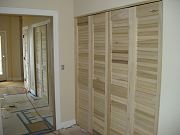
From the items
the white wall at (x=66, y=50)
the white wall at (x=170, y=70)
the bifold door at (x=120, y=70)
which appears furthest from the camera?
the white wall at (x=66, y=50)

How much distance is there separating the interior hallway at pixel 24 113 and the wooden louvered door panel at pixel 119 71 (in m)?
1.45

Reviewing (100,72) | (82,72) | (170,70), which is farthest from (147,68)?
(82,72)

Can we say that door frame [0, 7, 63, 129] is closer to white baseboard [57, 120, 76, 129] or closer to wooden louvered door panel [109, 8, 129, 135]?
white baseboard [57, 120, 76, 129]

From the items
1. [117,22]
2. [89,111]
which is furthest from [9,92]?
[117,22]

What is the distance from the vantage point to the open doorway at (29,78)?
11.8ft

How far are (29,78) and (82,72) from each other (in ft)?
10.4

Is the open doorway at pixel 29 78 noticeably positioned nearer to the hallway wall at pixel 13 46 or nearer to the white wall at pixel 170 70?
the hallway wall at pixel 13 46

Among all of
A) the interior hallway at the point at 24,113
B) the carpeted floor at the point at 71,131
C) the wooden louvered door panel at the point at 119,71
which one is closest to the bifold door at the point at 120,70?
the wooden louvered door panel at the point at 119,71

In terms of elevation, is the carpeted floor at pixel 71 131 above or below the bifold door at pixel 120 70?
below

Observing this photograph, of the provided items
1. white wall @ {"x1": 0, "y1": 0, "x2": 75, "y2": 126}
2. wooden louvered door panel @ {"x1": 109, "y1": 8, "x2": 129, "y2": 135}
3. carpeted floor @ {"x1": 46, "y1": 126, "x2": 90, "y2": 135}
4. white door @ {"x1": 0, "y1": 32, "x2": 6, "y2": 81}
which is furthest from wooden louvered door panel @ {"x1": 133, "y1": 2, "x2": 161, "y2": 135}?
white door @ {"x1": 0, "y1": 32, "x2": 6, "y2": 81}

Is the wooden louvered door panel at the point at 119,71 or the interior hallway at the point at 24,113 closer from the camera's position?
the wooden louvered door panel at the point at 119,71

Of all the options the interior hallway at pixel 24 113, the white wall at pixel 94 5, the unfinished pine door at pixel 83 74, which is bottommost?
the interior hallway at pixel 24 113

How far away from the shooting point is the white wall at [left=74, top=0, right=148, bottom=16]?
7.80 feet

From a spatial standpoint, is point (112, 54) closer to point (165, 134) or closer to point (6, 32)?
point (165, 134)
